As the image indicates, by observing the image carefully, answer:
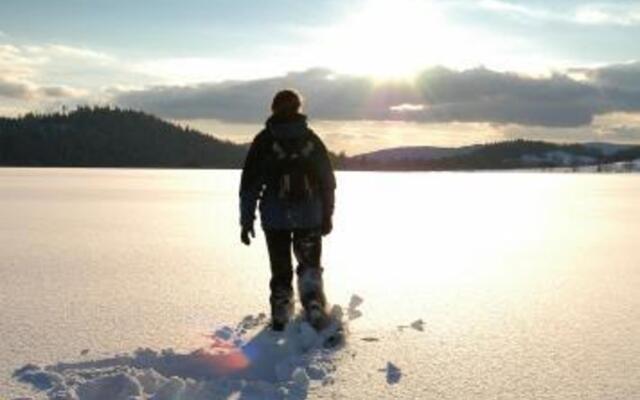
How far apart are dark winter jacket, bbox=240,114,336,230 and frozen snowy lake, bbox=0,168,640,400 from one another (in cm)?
90

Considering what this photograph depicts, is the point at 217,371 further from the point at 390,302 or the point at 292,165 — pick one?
the point at 390,302

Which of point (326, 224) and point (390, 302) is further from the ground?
point (326, 224)

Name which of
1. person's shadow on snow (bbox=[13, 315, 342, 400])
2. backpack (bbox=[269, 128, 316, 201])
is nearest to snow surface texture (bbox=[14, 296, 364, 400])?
person's shadow on snow (bbox=[13, 315, 342, 400])

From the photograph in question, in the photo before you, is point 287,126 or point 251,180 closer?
point 287,126

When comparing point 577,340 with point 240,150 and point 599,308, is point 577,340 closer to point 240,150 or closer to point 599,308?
point 599,308

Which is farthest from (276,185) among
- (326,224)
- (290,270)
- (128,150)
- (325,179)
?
(128,150)

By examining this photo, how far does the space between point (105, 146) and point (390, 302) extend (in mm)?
184779

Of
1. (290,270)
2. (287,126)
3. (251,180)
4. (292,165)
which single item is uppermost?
(287,126)

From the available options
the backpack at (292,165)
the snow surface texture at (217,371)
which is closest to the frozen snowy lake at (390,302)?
the snow surface texture at (217,371)

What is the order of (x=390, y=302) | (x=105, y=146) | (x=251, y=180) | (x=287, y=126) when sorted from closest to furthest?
1. (x=287, y=126)
2. (x=251, y=180)
3. (x=390, y=302)
4. (x=105, y=146)

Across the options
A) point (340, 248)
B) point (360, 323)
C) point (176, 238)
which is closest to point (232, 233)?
point (176, 238)

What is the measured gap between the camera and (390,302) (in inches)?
273

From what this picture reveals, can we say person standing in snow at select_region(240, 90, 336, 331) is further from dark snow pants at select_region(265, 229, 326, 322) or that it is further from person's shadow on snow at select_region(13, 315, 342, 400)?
person's shadow on snow at select_region(13, 315, 342, 400)

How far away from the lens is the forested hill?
165 metres
